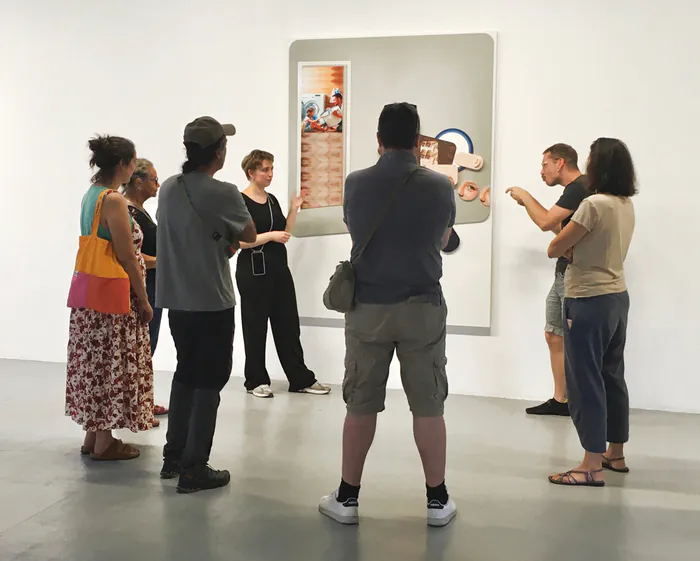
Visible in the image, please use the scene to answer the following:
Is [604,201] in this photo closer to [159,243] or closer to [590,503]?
[590,503]

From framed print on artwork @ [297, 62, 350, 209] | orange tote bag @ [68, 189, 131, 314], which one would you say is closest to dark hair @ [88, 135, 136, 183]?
orange tote bag @ [68, 189, 131, 314]

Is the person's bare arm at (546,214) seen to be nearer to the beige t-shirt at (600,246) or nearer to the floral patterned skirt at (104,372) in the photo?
the beige t-shirt at (600,246)

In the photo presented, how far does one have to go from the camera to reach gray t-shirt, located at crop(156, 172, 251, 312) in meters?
2.89

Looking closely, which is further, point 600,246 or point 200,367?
point 600,246

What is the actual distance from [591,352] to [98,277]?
2.09 metres

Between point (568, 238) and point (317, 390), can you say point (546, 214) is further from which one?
point (317, 390)

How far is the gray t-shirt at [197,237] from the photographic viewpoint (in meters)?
2.89

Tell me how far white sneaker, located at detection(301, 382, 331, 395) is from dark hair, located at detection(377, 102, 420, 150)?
250 centimetres

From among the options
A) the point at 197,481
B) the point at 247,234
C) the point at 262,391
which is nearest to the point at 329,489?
the point at 197,481

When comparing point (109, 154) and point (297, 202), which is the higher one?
point (109, 154)

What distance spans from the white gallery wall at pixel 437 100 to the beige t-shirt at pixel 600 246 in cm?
159

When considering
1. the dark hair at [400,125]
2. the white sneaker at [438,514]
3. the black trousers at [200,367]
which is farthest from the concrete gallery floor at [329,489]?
the dark hair at [400,125]

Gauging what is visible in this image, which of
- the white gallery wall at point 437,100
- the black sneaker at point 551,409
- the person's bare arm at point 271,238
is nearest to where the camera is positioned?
the black sneaker at point 551,409

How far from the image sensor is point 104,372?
3.34 meters
